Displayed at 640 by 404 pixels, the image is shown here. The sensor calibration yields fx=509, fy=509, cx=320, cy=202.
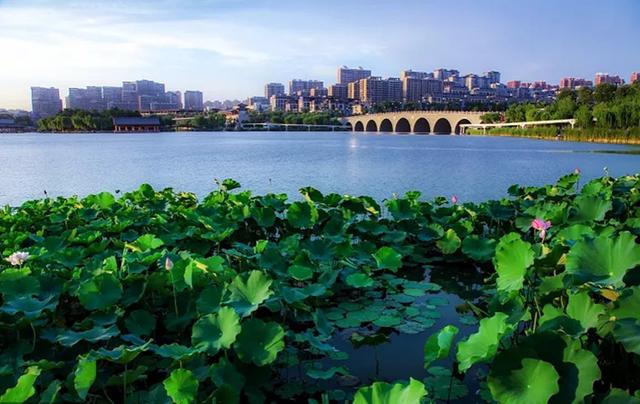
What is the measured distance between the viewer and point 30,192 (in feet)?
49.3

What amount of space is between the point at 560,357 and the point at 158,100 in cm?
20691

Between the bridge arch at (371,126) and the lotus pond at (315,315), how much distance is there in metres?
88.1

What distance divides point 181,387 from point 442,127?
267ft

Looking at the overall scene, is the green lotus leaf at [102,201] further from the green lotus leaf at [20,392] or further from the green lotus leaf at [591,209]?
the green lotus leaf at [591,209]

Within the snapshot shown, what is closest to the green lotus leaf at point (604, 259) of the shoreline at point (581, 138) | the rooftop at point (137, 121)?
the shoreline at point (581, 138)

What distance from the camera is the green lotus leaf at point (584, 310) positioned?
2328 millimetres

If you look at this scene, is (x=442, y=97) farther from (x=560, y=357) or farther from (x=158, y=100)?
(x=560, y=357)

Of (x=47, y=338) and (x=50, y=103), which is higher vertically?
(x=50, y=103)

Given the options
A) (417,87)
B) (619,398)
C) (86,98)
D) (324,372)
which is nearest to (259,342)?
(324,372)

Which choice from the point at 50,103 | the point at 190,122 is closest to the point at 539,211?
the point at 190,122

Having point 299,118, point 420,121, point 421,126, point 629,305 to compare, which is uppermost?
point 299,118

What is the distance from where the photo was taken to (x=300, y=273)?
376 cm

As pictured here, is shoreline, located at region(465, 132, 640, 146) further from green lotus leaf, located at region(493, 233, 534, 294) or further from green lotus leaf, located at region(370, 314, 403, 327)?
green lotus leaf, located at region(493, 233, 534, 294)

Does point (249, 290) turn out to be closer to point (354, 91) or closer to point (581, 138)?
point (581, 138)
